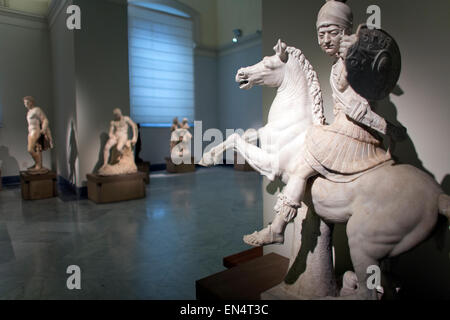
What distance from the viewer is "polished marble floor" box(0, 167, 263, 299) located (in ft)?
8.93

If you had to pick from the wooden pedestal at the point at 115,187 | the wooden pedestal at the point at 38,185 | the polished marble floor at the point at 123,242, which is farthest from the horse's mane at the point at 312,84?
the wooden pedestal at the point at 38,185

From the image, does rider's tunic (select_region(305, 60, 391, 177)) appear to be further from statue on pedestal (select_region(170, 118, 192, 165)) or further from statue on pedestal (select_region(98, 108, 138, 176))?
statue on pedestal (select_region(170, 118, 192, 165))

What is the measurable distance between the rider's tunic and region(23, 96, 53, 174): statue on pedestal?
6.64m

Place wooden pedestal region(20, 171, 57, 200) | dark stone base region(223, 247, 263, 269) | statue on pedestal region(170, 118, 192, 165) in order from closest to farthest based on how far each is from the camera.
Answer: dark stone base region(223, 247, 263, 269) < wooden pedestal region(20, 171, 57, 200) < statue on pedestal region(170, 118, 192, 165)

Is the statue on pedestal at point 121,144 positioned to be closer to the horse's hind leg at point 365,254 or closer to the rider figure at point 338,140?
the rider figure at point 338,140

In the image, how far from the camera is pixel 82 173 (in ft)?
21.3

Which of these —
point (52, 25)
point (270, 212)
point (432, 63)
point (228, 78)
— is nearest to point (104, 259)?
point (270, 212)

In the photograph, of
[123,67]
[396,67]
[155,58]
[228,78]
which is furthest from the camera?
[228,78]

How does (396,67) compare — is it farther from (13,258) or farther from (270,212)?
(13,258)

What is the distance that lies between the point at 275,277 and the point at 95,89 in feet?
19.8

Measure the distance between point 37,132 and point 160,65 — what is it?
5.01 meters

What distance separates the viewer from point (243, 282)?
1.89 meters

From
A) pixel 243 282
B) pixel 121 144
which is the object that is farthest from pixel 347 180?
pixel 121 144

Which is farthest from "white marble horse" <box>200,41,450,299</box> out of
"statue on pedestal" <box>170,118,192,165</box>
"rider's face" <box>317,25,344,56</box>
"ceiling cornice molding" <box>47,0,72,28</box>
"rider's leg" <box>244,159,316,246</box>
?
"statue on pedestal" <box>170,118,192,165</box>
